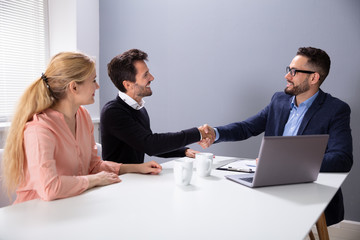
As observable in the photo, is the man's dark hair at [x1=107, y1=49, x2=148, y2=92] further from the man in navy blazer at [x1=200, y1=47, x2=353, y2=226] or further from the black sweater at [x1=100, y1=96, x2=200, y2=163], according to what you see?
the man in navy blazer at [x1=200, y1=47, x2=353, y2=226]

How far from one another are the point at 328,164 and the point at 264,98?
3.44ft

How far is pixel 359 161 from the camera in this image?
2328 mm

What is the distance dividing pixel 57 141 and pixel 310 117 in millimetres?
1413

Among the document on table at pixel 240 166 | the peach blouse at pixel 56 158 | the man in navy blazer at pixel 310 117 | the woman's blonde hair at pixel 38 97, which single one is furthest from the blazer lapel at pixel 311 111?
the woman's blonde hair at pixel 38 97

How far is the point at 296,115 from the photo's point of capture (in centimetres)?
211

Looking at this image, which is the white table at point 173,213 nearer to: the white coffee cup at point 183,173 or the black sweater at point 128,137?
the white coffee cup at point 183,173

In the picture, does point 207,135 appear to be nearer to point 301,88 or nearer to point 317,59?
point 301,88

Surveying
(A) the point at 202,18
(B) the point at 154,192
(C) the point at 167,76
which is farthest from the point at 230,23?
(B) the point at 154,192

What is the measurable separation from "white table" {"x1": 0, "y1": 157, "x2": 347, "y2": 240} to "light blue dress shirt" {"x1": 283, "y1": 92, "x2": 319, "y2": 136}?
75cm

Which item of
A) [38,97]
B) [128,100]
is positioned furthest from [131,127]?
[38,97]

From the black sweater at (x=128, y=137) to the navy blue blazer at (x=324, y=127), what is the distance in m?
0.54

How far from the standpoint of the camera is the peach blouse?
1144 mm

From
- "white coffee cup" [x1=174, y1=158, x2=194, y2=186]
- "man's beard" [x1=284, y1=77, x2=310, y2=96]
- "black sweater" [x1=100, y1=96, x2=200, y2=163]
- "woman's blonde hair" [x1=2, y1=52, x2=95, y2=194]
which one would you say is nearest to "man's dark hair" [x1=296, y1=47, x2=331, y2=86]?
"man's beard" [x1=284, y1=77, x2=310, y2=96]

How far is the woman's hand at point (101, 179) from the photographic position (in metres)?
1.27
